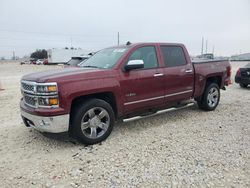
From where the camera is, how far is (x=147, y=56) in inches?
206

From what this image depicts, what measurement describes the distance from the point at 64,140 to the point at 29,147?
637mm

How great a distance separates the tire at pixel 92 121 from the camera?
13.6 ft

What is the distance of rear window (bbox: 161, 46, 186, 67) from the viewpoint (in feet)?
18.1

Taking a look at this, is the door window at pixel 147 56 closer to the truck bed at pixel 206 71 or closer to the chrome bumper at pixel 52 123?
the truck bed at pixel 206 71

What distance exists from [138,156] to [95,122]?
106 cm

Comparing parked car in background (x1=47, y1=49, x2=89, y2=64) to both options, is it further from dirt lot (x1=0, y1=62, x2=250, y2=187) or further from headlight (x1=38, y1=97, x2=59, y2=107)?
headlight (x1=38, y1=97, x2=59, y2=107)

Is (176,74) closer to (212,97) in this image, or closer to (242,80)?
(212,97)

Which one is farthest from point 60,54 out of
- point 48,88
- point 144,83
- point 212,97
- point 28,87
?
point 48,88

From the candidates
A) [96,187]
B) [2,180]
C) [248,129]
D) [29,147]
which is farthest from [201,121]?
[2,180]

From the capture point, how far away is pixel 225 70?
7.10 m

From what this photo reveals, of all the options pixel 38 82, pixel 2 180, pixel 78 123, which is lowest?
pixel 2 180

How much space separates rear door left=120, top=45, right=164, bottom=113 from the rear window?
0.32 m

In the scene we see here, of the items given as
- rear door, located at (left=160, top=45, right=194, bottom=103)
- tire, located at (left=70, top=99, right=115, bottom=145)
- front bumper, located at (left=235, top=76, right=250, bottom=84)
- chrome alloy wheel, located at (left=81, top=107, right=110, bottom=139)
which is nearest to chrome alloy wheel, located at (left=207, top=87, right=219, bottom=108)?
rear door, located at (left=160, top=45, right=194, bottom=103)

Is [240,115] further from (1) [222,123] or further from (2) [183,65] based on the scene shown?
(2) [183,65]
